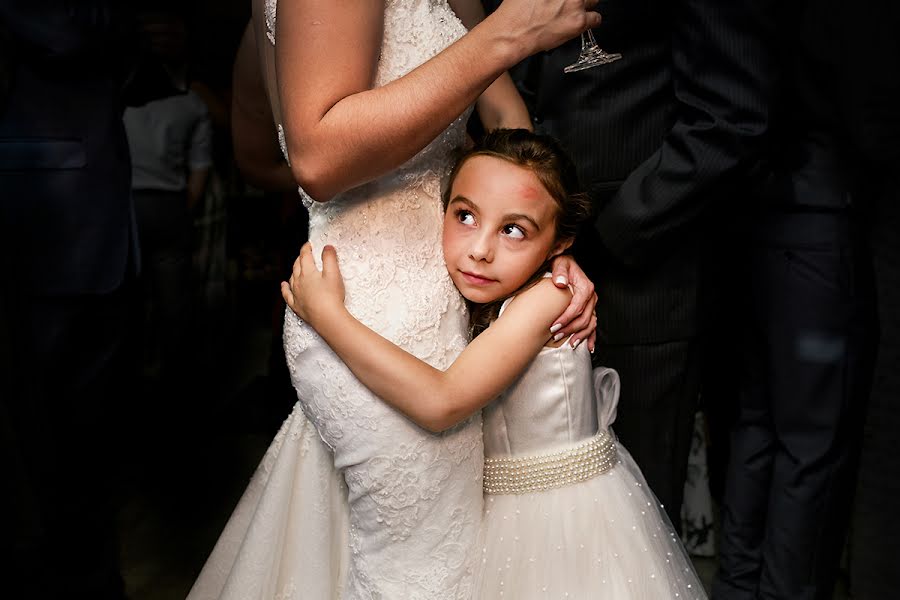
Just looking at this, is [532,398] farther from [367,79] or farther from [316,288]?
[367,79]

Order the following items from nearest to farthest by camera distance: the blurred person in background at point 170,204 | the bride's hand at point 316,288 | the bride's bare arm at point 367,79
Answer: the bride's bare arm at point 367,79 → the bride's hand at point 316,288 → the blurred person in background at point 170,204

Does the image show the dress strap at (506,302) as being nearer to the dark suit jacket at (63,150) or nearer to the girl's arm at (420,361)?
the girl's arm at (420,361)

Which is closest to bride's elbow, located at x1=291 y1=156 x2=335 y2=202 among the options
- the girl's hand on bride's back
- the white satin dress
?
Result: the girl's hand on bride's back

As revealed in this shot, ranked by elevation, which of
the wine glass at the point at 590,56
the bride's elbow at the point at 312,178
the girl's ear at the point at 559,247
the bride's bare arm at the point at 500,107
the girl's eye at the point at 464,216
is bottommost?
the girl's ear at the point at 559,247

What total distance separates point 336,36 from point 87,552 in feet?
5.42

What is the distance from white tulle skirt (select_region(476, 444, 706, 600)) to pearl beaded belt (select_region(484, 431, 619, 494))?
0.5 inches

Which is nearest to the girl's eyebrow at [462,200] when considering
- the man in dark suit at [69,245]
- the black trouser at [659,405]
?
the black trouser at [659,405]

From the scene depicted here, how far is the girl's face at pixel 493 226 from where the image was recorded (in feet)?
4.24

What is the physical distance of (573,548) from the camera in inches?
52.4

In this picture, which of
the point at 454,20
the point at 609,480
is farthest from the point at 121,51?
the point at 609,480

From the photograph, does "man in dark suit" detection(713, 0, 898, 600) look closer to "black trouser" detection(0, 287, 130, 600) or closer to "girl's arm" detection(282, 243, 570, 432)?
"girl's arm" detection(282, 243, 570, 432)

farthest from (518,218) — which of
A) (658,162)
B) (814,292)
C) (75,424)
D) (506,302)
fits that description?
(75,424)

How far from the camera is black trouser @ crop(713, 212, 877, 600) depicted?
1927 mm

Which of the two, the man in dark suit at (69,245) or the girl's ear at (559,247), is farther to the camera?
the man in dark suit at (69,245)
